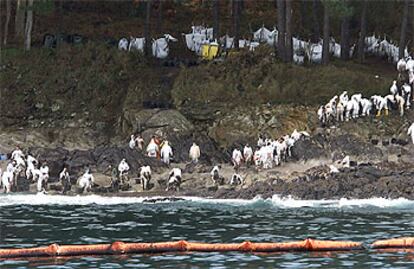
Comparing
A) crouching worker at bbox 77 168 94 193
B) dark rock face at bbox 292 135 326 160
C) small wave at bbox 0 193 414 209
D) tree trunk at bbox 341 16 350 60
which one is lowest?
small wave at bbox 0 193 414 209

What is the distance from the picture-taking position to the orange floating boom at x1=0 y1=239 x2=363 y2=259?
3123 cm

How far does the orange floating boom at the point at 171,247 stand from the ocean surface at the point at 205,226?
1.54 ft

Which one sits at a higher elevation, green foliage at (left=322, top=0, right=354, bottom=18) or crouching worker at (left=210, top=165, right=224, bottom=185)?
green foliage at (left=322, top=0, right=354, bottom=18)

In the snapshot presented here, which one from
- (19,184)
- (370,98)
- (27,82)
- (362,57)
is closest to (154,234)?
(19,184)

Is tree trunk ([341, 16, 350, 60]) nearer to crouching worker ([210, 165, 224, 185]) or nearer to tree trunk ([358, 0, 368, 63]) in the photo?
tree trunk ([358, 0, 368, 63])

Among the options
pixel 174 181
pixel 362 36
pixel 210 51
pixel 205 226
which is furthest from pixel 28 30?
pixel 205 226

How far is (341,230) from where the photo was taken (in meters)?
35.8

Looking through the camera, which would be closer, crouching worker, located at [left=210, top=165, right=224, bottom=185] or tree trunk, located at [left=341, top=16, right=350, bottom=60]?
crouching worker, located at [left=210, top=165, right=224, bottom=185]

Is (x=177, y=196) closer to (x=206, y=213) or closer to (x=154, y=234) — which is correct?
(x=206, y=213)

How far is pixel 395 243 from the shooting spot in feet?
106

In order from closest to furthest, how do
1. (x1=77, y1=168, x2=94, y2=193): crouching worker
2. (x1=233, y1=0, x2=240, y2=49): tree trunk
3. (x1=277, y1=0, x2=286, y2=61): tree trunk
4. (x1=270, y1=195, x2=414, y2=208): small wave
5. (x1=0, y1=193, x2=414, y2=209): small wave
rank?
(x1=270, y1=195, x2=414, y2=208): small wave, (x1=0, y1=193, x2=414, y2=209): small wave, (x1=77, y1=168, x2=94, y2=193): crouching worker, (x1=277, y1=0, x2=286, y2=61): tree trunk, (x1=233, y1=0, x2=240, y2=49): tree trunk

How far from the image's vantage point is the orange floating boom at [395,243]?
32.0 meters

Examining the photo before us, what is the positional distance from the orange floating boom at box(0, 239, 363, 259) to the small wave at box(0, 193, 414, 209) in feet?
35.8

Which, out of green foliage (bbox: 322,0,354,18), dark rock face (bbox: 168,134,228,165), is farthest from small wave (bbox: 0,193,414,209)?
green foliage (bbox: 322,0,354,18)
